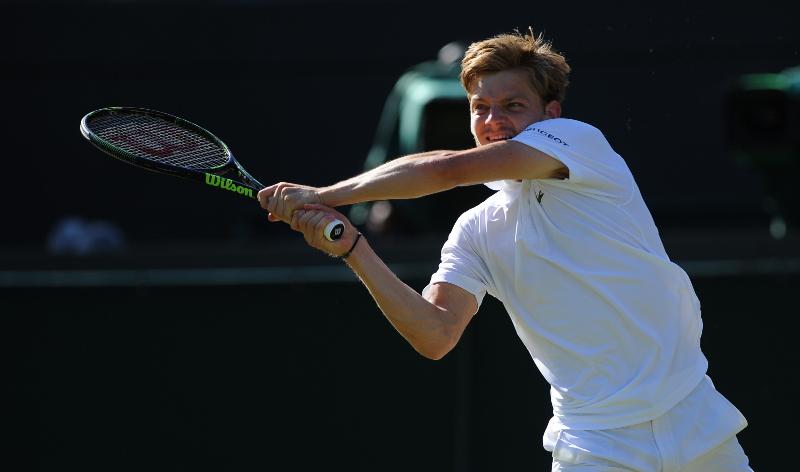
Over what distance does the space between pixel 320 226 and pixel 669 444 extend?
105 centimetres

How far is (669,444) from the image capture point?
320 cm

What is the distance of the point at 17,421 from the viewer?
18.2ft

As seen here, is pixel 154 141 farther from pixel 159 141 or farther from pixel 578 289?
pixel 578 289

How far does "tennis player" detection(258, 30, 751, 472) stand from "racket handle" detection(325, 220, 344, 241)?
2cm

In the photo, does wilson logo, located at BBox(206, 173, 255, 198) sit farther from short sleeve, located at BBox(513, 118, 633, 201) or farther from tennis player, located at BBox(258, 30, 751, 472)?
short sleeve, located at BBox(513, 118, 633, 201)

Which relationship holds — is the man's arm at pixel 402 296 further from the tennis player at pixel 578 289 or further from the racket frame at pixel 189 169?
the racket frame at pixel 189 169

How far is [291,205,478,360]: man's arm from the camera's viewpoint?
3.20 metres

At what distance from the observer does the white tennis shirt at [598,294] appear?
3.23m

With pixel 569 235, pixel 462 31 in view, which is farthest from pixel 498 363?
pixel 462 31

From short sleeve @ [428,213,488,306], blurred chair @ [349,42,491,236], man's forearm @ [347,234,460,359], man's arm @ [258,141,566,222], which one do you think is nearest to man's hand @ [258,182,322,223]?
man's arm @ [258,141,566,222]

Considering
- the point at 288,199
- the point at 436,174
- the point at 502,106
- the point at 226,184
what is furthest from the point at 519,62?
the point at 226,184

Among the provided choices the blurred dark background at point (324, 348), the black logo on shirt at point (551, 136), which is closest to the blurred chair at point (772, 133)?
the blurred dark background at point (324, 348)

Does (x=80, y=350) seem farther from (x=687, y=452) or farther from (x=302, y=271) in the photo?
(x=687, y=452)

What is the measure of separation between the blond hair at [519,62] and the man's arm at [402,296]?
1.96 feet
